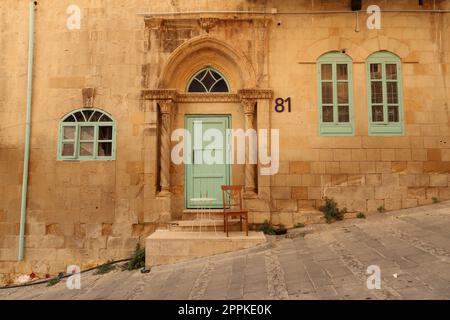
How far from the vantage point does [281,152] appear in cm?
676

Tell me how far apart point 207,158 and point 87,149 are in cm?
272

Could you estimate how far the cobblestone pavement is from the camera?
11.6ft

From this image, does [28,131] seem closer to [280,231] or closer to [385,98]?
[280,231]

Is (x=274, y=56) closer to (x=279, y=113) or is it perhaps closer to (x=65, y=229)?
(x=279, y=113)

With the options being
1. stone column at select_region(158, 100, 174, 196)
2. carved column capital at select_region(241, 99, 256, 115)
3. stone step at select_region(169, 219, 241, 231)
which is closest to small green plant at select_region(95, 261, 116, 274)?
stone step at select_region(169, 219, 241, 231)

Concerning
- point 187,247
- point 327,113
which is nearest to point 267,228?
point 187,247

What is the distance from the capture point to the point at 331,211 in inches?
259

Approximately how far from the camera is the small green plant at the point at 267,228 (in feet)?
20.8

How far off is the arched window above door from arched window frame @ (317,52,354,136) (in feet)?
7.16

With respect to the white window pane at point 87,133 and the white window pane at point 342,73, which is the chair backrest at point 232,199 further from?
the white window pane at point 342,73

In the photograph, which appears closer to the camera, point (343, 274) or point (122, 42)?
point (343, 274)

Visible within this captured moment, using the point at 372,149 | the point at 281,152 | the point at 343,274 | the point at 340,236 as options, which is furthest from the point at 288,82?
the point at 343,274

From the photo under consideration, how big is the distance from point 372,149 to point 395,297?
14.0ft

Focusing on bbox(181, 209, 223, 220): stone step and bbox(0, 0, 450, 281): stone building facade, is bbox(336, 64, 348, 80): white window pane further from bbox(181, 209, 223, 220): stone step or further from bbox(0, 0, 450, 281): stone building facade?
bbox(181, 209, 223, 220): stone step
